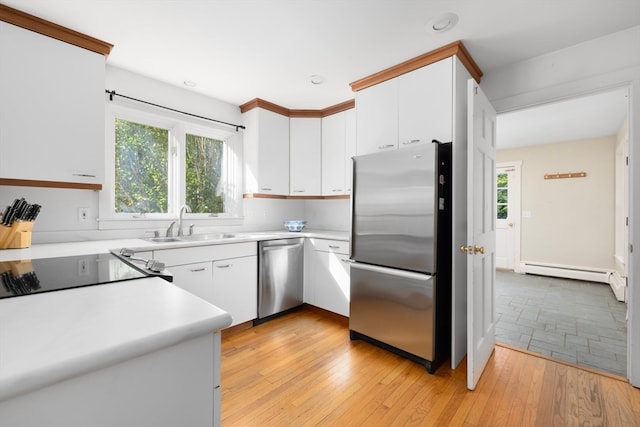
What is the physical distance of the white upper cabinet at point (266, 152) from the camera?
3197 mm

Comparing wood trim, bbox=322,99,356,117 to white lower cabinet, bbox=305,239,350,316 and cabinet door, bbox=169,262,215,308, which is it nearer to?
white lower cabinet, bbox=305,239,350,316

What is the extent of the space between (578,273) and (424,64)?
Result: 16.2 ft

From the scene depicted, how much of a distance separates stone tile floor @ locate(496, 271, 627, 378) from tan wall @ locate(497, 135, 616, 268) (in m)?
0.62

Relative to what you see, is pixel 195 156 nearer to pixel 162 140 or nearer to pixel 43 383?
pixel 162 140

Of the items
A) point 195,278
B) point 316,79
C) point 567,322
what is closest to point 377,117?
point 316,79

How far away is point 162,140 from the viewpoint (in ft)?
9.43

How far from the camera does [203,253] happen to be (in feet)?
7.85

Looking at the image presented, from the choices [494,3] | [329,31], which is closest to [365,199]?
[329,31]

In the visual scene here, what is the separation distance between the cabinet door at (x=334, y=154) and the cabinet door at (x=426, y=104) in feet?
3.22

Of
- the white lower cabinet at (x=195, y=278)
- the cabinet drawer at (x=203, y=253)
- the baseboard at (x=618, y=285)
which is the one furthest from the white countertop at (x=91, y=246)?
the baseboard at (x=618, y=285)

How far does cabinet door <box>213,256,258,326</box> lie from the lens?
8.18ft

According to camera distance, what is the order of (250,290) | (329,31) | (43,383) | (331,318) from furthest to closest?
(331,318) < (250,290) < (329,31) < (43,383)

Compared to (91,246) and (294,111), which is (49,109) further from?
(294,111)

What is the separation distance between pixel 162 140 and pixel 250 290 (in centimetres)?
174
